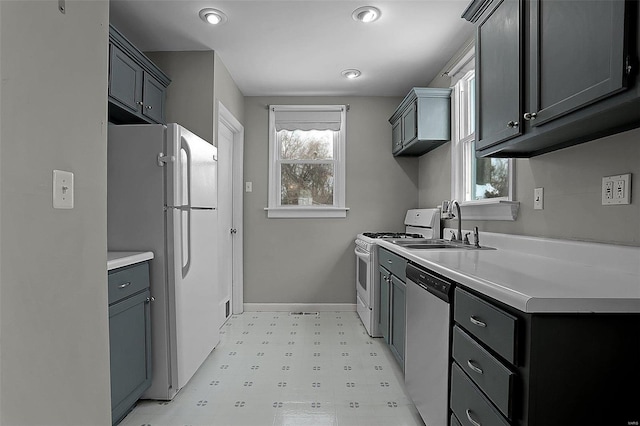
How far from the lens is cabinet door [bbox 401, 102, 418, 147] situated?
3.24 m

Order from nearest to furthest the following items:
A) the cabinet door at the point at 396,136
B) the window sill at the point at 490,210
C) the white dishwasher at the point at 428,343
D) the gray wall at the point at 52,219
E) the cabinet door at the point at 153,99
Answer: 1. the gray wall at the point at 52,219
2. the white dishwasher at the point at 428,343
3. the window sill at the point at 490,210
4. the cabinet door at the point at 153,99
5. the cabinet door at the point at 396,136

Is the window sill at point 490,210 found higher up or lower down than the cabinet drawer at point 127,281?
higher up

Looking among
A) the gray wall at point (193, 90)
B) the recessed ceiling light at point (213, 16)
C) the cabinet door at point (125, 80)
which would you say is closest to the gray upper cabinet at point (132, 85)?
the cabinet door at point (125, 80)

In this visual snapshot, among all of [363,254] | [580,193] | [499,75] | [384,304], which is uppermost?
[499,75]

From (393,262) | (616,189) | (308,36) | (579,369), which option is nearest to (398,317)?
(393,262)

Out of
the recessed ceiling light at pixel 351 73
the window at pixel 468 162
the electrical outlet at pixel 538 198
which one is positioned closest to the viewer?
the electrical outlet at pixel 538 198

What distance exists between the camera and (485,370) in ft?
3.88

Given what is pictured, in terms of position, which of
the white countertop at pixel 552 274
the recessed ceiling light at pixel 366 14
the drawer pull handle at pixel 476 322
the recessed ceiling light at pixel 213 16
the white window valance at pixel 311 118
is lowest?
the drawer pull handle at pixel 476 322

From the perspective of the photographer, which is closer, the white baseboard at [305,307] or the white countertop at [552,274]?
the white countertop at [552,274]

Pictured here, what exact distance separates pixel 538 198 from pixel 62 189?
211cm

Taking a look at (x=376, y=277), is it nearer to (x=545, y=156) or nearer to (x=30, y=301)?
(x=545, y=156)

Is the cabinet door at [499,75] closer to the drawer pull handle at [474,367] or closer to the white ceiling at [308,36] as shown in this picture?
the white ceiling at [308,36]

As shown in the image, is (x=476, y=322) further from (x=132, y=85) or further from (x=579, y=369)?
(x=132, y=85)

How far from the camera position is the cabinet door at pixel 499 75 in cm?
157
